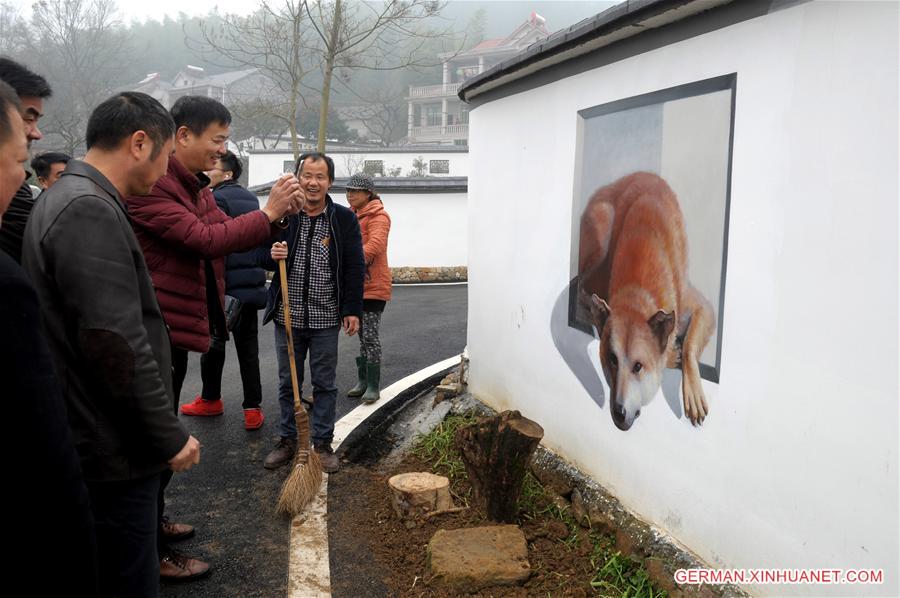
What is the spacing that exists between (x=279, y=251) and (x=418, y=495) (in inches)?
67.1

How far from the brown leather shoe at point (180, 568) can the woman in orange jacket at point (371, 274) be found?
256cm

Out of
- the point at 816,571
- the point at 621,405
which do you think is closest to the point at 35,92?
the point at 621,405

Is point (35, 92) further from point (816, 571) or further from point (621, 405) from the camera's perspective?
point (816, 571)

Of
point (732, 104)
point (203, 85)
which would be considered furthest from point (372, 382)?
point (203, 85)

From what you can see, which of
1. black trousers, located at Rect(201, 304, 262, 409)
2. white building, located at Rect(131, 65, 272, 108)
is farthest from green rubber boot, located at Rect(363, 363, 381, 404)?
white building, located at Rect(131, 65, 272, 108)

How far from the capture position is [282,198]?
3.40 metres

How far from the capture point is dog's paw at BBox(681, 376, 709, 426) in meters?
2.89

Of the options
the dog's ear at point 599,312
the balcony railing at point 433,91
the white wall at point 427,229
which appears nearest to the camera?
the dog's ear at point 599,312

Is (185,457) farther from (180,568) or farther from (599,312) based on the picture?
(599,312)

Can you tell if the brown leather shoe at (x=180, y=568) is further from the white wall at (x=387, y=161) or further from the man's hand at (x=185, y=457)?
the white wall at (x=387, y=161)

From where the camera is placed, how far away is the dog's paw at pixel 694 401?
2.89 metres

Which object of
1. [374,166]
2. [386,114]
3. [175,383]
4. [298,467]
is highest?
[386,114]

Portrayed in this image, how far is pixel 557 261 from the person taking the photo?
13.3ft

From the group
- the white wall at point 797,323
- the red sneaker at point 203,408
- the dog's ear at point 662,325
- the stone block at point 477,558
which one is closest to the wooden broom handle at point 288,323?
the stone block at point 477,558
